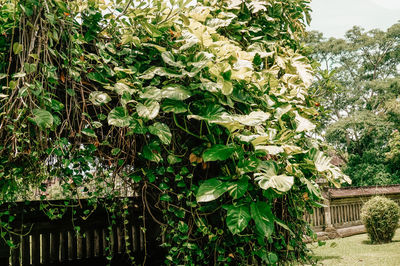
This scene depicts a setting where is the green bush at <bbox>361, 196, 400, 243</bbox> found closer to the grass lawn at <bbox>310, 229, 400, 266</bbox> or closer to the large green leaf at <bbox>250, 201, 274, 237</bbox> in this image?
the grass lawn at <bbox>310, 229, 400, 266</bbox>

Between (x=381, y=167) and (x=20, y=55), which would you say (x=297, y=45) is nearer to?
(x=20, y=55)

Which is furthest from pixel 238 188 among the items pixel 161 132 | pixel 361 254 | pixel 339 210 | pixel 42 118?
pixel 339 210

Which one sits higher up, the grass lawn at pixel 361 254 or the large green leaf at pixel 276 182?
the large green leaf at pixel 276 182

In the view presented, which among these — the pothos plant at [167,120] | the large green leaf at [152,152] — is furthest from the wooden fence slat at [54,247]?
the large green leaf at [152,152]

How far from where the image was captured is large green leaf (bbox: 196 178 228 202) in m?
1.61

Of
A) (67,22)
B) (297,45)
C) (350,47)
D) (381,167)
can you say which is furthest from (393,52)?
(67,22)

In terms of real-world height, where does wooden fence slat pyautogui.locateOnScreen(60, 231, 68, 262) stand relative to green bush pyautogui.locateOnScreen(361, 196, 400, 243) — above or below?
above

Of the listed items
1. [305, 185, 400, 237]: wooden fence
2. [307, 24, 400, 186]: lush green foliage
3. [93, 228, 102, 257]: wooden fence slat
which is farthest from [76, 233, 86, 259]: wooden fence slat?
[307, 24, 400, 186]: lush green foliage

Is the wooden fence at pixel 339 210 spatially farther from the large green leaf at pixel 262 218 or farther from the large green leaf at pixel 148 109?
the large green leaf at pixel 148 109

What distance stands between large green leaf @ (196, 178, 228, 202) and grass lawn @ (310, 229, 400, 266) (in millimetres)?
4109

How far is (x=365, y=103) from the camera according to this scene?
26781 millimetres

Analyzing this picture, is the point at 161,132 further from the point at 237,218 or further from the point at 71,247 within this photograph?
the point at 71,247

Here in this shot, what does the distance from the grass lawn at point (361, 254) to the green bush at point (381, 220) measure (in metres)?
0.22

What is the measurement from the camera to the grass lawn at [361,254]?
579 centimetres
